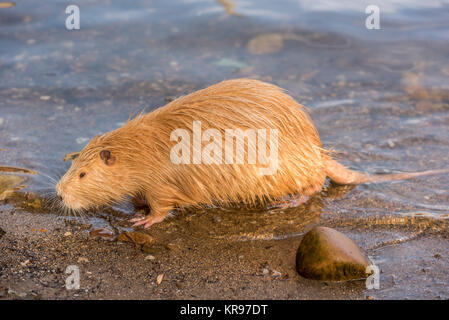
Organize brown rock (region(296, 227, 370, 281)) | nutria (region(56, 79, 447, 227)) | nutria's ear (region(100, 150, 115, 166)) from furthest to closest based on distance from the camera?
1. nutria's ear (region(100, 150, 115, 166))
2. nutria (region(56, 79, 447, 227))
3. brown rock (region(296, 227, 370, 281))

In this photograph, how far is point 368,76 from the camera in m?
6.56

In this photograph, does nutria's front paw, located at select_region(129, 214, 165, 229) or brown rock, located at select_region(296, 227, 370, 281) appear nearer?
brown rock, located at select_region(296, 227, 370, 281)

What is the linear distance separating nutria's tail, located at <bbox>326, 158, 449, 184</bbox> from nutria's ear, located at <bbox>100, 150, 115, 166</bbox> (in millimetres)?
1738

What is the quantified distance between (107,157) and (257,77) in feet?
10.2

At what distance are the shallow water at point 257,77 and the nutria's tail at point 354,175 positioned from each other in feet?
0.25

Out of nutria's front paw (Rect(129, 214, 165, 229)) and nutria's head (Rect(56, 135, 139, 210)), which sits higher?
nutria's head (Rect(56, 135, 139, 210))

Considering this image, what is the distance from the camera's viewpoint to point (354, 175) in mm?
4449

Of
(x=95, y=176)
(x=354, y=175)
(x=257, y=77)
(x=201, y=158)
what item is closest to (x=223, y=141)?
(x=201, y=158)

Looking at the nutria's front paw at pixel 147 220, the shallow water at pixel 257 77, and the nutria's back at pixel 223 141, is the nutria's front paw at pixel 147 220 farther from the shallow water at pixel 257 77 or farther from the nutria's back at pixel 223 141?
the nutria's back at pixel 223 141

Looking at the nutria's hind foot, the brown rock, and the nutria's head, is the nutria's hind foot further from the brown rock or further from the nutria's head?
the nutria's head

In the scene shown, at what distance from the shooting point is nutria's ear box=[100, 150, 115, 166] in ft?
12.9

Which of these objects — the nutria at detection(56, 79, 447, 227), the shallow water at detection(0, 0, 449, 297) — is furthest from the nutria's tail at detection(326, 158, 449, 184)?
the nutria at detection(56, 79, 447, 227)

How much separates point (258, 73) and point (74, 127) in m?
2.48

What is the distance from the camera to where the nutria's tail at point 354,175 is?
14.1 ft
